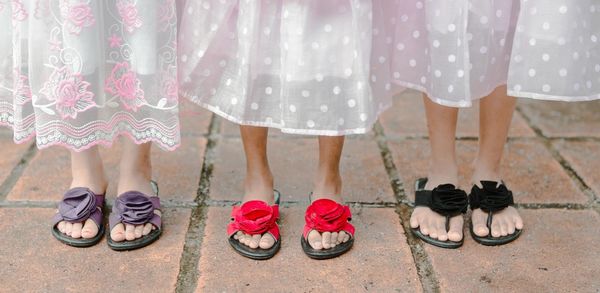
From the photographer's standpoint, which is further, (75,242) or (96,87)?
(75,242)

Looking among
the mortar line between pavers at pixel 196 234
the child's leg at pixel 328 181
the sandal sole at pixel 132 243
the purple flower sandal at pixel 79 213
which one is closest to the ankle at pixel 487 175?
the child's leg at pixel 328 181

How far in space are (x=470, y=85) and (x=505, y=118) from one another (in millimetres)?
197

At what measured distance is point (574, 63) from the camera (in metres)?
1.32

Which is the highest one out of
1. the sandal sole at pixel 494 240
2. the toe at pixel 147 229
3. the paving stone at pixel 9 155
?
the sandal sole at pixel 494 240

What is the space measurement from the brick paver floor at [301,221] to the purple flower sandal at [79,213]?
0.06ft

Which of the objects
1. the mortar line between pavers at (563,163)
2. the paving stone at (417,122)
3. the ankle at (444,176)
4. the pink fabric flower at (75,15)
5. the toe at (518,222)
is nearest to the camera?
the pink fabric flower at (75,15)

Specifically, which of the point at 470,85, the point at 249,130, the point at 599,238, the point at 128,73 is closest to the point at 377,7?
the point at 470,85

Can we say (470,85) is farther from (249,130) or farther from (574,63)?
(249,130)

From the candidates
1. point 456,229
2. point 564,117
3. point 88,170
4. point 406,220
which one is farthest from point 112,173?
point 564,117

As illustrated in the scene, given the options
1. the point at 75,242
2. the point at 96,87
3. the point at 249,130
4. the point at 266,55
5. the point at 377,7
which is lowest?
the point at 75,242

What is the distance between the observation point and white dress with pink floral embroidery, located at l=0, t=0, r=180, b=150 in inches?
50.3

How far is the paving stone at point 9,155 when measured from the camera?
5.82 feet

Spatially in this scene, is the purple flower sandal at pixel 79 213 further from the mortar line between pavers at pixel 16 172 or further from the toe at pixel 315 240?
the toe at pixel 315 240

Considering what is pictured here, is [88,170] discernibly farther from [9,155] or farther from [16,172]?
[9,155]
